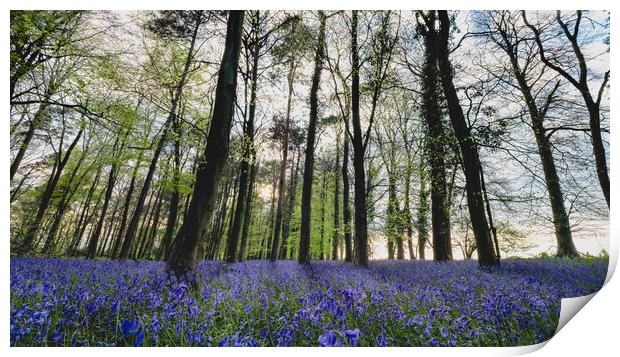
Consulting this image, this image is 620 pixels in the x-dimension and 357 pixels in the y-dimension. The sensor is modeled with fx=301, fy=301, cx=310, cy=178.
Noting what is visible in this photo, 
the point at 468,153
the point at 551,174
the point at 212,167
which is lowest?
the point at 212,167

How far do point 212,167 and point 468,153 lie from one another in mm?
5338

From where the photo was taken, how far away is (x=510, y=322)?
2.60 metres

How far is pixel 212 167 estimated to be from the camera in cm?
445

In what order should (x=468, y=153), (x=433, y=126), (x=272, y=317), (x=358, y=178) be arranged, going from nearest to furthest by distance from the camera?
(x=272, y=317)
(x=468, y=153)
(x=433, y=126)
(x=358, y=178)

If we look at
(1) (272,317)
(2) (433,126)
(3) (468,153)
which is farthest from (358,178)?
(1) (272,317)

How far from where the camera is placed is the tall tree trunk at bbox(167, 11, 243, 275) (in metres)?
4.19

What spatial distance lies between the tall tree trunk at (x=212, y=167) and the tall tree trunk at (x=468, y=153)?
473 centimetres

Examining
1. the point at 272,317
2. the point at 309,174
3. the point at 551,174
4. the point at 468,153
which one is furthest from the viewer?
the point at 309,174

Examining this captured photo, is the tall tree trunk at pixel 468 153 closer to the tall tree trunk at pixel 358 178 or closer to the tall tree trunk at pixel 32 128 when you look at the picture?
the tall tree trunk at pixel 358 178

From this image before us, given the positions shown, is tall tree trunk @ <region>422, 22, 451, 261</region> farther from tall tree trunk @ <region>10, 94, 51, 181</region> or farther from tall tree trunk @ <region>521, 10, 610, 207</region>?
tall tree trunk @ <region>10, 94, 51, 181</region>

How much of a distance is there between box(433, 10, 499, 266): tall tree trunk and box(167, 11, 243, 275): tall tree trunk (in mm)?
4727

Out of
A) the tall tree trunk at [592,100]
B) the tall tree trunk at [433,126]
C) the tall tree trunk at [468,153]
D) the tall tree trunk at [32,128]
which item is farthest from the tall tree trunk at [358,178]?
the tall tree trunk at [32,128]

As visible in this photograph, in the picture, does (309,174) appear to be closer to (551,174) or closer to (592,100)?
(551,174)
